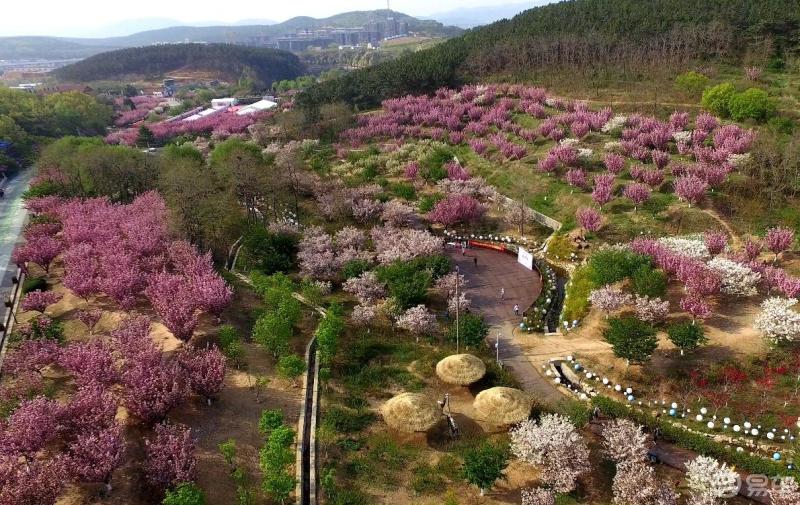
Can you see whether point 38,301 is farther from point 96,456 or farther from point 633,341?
point 633,341

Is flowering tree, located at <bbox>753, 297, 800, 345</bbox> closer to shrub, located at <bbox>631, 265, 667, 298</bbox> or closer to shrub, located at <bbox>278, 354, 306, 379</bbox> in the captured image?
shrub, located at <bbox>631, 265, 667, 298</bbox>

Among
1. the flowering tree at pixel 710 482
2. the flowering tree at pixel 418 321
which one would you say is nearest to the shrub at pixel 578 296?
the flowering tree at pixel 418 321

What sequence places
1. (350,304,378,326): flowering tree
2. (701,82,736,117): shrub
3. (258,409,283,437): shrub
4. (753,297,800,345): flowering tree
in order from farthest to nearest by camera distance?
1. (701,82,736,117): shrub
2. (350,304,378,326): flowering tree
3. (753,297,800,345): flowering tree
4. (258,409,283,437): shrub

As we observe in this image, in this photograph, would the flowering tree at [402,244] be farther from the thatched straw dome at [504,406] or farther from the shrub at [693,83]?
the shrub at [693,83]

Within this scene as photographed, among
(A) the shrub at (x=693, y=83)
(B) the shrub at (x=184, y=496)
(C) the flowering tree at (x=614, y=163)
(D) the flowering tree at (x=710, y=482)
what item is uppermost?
(A) the shrub at (x=693, y=83)

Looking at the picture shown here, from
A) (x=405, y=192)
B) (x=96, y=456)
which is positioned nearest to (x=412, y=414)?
(x=96, y=456)

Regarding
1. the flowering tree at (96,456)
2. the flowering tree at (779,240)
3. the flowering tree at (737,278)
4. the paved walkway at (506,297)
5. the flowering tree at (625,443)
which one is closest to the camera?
the flowering tree at (96,456)

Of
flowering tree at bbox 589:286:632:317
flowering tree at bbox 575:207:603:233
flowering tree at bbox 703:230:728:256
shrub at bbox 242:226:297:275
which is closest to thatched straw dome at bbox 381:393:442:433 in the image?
flowering tree at bbox 589:286:632:317
